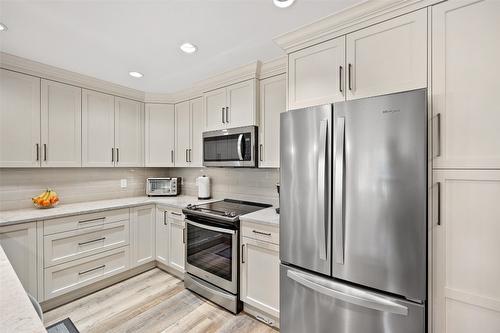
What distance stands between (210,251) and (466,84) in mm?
2314

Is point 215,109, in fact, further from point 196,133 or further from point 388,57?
point 388,57

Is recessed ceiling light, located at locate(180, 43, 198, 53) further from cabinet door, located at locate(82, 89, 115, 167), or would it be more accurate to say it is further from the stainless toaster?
the stainless toaster

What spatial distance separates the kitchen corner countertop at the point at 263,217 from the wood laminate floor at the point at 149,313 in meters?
0.94

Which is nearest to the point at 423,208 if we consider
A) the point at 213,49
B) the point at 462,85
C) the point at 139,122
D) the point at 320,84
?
the point at 462,85

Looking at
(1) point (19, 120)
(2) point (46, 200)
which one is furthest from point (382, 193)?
(1) point (19, 120)

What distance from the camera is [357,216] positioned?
1301 mm

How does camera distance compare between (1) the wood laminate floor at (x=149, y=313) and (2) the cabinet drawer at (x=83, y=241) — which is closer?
(1) the wood laminate floor at (x=149, y=313)

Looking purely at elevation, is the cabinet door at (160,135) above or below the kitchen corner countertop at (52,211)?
above

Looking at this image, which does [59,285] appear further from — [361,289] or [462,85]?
[462,85]

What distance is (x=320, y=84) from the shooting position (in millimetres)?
1653

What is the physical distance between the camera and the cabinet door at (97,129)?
2.71m

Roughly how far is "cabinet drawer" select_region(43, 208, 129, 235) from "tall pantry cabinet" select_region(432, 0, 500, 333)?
293 centimetres

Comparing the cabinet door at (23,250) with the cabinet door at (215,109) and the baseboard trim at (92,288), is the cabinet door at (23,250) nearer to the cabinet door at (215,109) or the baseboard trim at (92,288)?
the baseboard trim at (92,288)

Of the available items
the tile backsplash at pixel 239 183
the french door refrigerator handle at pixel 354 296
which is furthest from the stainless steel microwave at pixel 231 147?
the french door refrigerator handle at pixel 354 296
